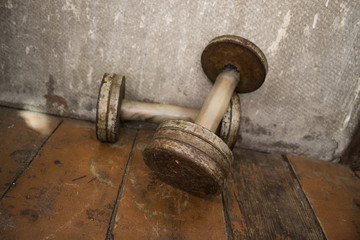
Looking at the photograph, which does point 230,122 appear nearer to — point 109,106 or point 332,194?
point 109,106

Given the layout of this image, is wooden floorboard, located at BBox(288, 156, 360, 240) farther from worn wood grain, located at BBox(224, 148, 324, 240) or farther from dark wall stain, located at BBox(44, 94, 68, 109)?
dark wall stain, located at BBox(44, 94, 68, 109)

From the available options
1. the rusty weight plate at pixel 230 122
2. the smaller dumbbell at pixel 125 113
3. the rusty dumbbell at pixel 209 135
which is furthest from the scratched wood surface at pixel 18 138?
the rusty weight plate at pixel 230 122

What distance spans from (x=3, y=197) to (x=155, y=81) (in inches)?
49.7

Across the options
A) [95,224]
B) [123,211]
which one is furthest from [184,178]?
[95,224]

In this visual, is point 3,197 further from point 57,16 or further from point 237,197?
point 237,197

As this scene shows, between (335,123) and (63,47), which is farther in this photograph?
(335,123)

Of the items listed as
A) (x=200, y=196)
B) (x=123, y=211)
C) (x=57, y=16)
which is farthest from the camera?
(x=57, y=16)

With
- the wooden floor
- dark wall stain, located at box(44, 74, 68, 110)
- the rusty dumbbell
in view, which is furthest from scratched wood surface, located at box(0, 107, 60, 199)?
the rusty dumbbell

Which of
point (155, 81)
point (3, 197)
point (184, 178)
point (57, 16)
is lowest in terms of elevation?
point (3, 197)

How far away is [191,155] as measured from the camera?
53.9 inches

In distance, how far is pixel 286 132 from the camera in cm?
230

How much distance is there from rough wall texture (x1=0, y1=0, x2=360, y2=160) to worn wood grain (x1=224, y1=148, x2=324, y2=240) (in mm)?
301

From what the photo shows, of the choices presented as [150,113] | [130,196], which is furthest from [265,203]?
[150,113]

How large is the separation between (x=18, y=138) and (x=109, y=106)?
0.73 meters
